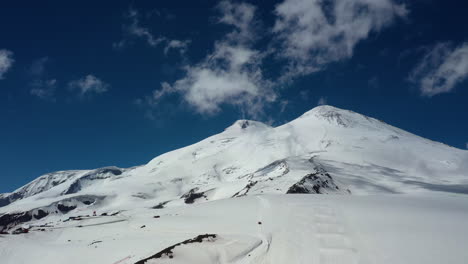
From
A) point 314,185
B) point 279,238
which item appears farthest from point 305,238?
point 314,185

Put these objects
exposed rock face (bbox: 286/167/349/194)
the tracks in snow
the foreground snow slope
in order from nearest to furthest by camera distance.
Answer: the foreground snow slope → the tracks in snow → exposed rock face (bbox: 286/167/349/194)

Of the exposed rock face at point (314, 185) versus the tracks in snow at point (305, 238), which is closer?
the tracks in snow at point (305, 238)

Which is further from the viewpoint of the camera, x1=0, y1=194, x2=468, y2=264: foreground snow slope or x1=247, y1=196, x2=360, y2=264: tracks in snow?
x1=247, y1=196, x2=360, y2=264: tracks in snow

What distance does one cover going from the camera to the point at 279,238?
A: 16.5 m

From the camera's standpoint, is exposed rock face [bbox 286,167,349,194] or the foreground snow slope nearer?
the foreground snow slope

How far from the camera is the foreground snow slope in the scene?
13.3 m

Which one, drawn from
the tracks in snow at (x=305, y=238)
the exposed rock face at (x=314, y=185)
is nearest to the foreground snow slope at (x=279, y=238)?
the tracks in snow at (x=305, y=238)

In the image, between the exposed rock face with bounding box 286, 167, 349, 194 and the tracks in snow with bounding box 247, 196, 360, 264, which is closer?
the tracks in snow with bounding box 247, 196, 360, 264

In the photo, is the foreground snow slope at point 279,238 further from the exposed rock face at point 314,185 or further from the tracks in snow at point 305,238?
the exposed rock face at point 314,185

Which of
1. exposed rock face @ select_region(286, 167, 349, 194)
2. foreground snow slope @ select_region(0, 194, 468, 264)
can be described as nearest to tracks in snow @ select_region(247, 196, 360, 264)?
foreground snow slope @ select_region(0, 194, 468, 264)

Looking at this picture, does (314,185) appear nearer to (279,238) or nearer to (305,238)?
(279,238)

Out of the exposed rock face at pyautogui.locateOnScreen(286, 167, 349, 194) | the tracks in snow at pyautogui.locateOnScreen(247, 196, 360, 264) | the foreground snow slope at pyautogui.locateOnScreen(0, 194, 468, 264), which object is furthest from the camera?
the exposed rock face at pyautogui.locateOnScreen(286, 167, 349, 194)

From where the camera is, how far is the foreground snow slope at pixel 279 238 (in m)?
13.3

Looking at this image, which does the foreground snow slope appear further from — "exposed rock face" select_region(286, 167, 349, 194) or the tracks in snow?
"exposed rock face" select_region(286, 167, 349, 194)
